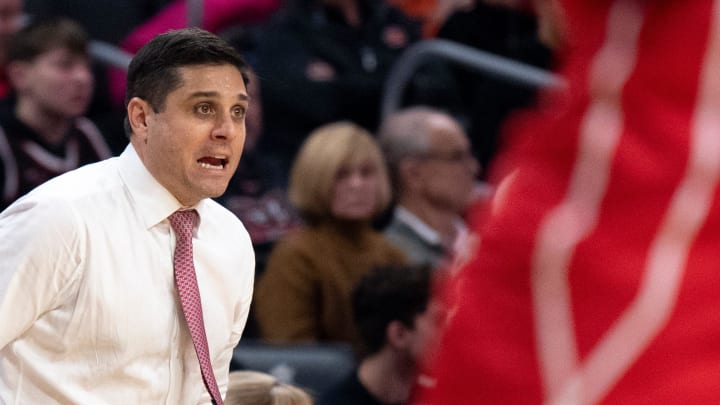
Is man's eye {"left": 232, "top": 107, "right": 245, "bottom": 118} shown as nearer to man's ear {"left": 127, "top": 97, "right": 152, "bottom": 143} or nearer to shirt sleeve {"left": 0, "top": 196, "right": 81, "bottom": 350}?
man's ear {"left": 127, "top": 97, "right": 152, "bottom": 143}

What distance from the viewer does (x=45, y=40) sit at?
508 centimetres

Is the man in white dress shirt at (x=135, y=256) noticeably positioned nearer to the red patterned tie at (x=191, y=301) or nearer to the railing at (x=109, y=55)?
the red patterned tie at (x=191, y=301)

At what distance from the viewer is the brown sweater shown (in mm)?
4961

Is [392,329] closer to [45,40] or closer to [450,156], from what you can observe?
[450,156]

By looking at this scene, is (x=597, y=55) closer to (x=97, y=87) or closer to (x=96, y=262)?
(x=96, y=262)

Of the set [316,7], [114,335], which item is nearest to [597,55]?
[114,335]

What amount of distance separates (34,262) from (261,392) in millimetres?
1135

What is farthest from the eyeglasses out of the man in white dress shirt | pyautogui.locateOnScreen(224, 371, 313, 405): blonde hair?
the man in white dress shirt

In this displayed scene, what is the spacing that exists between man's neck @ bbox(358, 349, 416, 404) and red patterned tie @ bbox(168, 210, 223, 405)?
71.3 inches

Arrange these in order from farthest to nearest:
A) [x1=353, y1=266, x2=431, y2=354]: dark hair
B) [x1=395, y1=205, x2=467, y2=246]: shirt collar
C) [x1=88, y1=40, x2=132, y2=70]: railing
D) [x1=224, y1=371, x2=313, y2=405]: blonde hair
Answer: [x1=88, y1=40, x2=132, y2=70]: railing < [x1=395, y1=205, x2=467, y2=246]: shirt collar < [x1=353, y1=266, x2=431, y2=354]: dark hair < [x1=224, y1=371, x2=313, y2=405]: blonde hair

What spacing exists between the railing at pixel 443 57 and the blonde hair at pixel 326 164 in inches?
37.4

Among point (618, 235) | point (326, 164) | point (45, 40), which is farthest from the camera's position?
point (326, 164)

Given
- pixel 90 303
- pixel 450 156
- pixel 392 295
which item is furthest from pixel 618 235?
pixel 450 156

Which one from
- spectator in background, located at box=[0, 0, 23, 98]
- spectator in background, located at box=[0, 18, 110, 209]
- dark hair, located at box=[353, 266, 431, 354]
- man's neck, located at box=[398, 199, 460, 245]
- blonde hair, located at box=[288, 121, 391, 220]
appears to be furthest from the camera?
man's neck, located at box=[398, 199, 460, 245]
